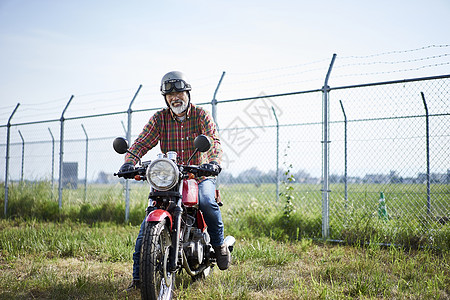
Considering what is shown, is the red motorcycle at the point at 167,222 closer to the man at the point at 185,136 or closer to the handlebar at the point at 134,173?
the handlebar at the point at 134,173

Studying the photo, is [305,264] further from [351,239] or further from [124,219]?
[124,219]

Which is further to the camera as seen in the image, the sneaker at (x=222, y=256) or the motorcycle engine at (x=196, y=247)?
the sneaker at (x=222, y=256)

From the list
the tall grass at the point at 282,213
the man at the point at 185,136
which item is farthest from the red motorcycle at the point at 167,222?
the tall grass at the point at 282,213

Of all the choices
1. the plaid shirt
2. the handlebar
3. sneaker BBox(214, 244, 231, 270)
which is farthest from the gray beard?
sneaker BBox(214, 244, 231, 270)

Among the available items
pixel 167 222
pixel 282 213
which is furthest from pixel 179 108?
pixel 282 213

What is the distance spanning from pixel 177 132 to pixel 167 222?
1.14 m

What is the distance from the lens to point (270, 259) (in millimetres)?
4305

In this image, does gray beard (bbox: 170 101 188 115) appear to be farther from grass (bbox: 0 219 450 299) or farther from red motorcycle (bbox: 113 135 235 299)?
grass (bbox: 0 219 450 299)

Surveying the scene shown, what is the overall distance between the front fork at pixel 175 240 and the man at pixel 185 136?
46cm

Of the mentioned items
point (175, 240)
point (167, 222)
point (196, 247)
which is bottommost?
point (196, 247)

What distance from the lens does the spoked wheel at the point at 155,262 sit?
2506 millimetres

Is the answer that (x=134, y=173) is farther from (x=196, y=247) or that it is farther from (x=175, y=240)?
(x=196, y=247)

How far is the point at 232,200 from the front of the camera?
7.80m

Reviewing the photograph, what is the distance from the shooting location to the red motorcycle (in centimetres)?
253
